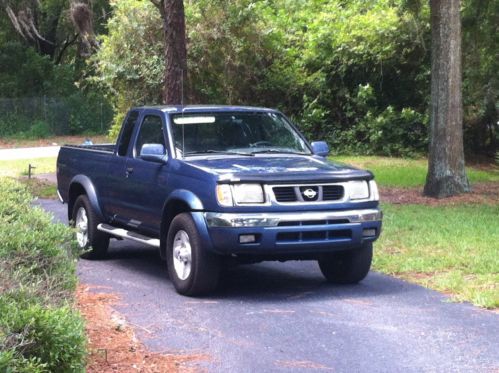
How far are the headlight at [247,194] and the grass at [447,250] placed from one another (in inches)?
78.7

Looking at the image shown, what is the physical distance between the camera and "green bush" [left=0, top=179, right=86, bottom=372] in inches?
168

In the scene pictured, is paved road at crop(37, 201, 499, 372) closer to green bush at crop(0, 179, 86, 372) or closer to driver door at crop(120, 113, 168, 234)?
driver door at crop(120, 113, 168, 234)

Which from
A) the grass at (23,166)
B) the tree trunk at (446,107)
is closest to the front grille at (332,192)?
the tree trunk at (446,107)

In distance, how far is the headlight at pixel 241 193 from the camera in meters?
8.23

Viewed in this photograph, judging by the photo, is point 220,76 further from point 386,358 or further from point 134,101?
point 386,358

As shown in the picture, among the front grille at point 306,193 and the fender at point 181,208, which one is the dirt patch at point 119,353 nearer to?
the fender at point 181,208

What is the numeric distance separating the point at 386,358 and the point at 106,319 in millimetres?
2303

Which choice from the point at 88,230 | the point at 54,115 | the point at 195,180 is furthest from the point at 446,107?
the point at 54,115

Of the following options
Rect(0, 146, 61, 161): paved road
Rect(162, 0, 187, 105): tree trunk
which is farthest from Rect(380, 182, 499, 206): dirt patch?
Rect(0, 146, 61, 161): paved road

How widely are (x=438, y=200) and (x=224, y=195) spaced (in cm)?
844

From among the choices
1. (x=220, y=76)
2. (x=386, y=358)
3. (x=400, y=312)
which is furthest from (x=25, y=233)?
(x=220, y=76)

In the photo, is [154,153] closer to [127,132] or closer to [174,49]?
[127,132]

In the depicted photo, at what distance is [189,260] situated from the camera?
334 inches

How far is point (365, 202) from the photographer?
8688 millimetres
